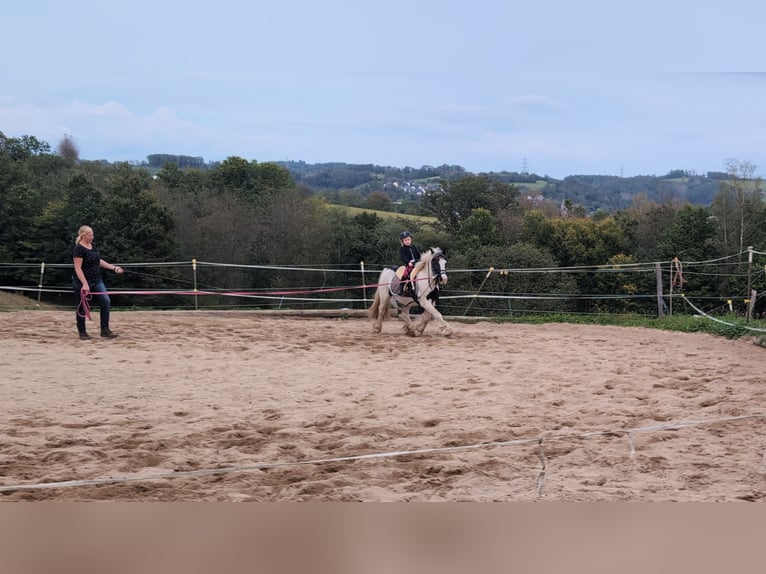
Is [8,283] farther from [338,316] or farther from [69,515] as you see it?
[69,515]

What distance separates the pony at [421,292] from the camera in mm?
9828

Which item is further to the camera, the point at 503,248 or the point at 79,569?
the point at 503,248

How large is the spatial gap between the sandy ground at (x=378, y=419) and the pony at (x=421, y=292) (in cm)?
106

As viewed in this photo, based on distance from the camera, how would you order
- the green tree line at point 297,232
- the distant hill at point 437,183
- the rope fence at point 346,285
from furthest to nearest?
the green tree line at point 297,232 < the rope fence at point 346,285 < the distant hill at point 437,183

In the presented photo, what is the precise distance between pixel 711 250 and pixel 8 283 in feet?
79.6

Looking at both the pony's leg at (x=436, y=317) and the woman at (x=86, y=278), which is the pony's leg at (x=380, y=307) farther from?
the woman at (x=86, y=278)

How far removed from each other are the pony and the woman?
13.4 ft

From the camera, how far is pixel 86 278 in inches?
345

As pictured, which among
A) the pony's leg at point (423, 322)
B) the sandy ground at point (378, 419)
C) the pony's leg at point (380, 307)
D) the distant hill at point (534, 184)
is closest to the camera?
the sandy ground at point (378, 419)

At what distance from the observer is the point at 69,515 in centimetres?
Result: 161

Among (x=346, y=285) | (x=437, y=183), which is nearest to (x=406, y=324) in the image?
(x=346, y=285)

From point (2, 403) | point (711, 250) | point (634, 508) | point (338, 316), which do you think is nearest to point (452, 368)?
point (2, 403)

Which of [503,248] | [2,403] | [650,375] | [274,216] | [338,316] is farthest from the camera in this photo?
[274,216]

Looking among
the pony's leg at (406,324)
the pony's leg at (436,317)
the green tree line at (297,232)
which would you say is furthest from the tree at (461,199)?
the pony's leg at (436,317)
